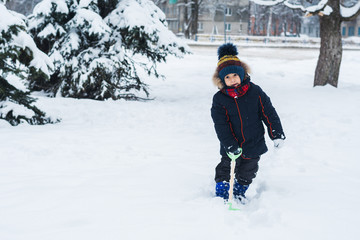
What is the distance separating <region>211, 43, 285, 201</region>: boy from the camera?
3244 millimetres

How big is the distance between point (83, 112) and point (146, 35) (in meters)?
2.42

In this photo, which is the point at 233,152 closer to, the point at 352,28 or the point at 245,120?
the point at 245,120

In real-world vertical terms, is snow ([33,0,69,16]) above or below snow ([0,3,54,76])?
above

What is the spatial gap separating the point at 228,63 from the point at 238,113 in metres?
0.44

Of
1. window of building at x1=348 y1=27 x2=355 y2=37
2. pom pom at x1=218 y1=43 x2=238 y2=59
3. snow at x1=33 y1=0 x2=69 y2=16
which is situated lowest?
pom pom at x1=218 y1=43 x2=238 y2=59

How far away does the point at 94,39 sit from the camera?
9125 millimetres

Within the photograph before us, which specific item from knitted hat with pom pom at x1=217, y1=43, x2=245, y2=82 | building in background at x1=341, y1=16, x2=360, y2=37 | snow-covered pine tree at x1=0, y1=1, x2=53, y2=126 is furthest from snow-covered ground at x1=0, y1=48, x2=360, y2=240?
building in background at x1=341, y1=16, x2=360, y2=37

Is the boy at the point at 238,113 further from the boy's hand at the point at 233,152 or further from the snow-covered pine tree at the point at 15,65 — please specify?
the snow-covered pine tree at the point at 15,65

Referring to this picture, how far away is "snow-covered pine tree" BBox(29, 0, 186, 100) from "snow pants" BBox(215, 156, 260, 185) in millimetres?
5500

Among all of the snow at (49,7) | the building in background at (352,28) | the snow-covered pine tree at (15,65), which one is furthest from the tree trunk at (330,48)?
the building in background at (352,28)

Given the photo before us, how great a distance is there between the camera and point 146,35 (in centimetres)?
856

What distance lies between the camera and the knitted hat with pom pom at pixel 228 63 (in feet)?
10.5

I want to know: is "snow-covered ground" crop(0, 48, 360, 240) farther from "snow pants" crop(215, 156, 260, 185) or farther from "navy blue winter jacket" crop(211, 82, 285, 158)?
→ "navy blue winter jacket" crop(211, 82, 285, 158)

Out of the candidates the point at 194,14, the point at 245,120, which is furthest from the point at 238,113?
the point at 194,14
